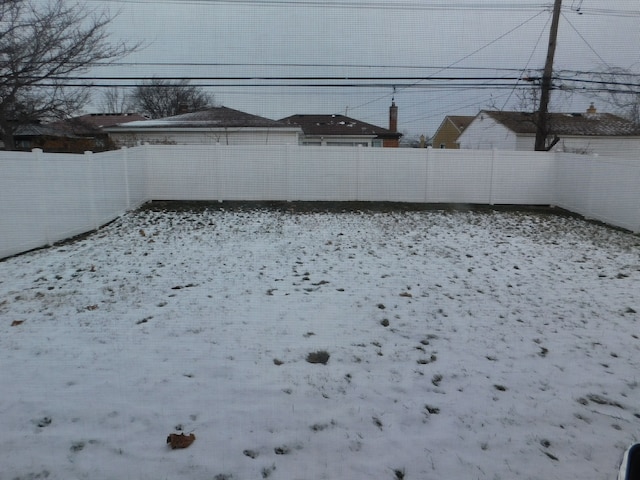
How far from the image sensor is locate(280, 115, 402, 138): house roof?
21.2 metres

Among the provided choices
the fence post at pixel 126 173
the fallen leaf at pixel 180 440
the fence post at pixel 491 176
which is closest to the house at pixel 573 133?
the fence post at pixel 491 176

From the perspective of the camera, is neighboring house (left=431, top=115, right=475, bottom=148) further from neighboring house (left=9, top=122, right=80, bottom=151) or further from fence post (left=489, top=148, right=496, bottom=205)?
neighboring house (left=9, top=122, right=80, bottom=151)

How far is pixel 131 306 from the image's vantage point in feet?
13.2

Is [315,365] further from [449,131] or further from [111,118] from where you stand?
[449,131]

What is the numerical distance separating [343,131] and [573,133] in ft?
38.5

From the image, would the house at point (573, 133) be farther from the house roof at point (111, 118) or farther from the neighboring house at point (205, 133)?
the house roof at point (111, 118)

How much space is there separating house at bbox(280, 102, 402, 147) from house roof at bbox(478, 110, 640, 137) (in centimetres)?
581

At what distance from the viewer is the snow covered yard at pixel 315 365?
216cm

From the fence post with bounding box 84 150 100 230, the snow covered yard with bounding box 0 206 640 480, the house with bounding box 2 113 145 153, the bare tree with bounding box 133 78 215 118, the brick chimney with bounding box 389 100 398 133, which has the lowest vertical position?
the snow covered yard with bounding box 0 206 640 480

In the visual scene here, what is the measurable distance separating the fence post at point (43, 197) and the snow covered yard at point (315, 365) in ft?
1.99

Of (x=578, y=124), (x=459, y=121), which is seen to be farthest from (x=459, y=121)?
(x=578, y=124)

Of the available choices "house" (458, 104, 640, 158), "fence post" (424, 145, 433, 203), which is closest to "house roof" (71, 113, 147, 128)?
"house" (458, 104, 640, 158)

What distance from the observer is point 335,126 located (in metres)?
22.5

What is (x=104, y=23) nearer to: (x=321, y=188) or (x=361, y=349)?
(x=321, y=188)
